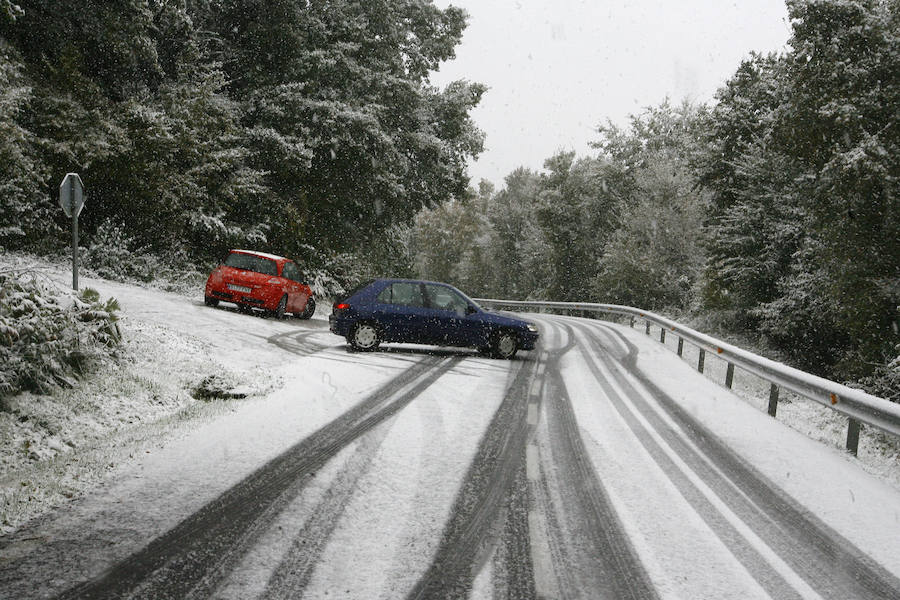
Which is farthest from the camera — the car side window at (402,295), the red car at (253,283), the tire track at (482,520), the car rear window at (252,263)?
the car rear window at (252,263)

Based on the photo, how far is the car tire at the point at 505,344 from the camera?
13.4 m

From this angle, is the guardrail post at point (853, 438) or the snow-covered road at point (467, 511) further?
the guardrail post at point (853, 438)

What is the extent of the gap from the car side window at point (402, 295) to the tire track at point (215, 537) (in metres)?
6.64

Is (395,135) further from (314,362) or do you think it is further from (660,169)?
(660,169)

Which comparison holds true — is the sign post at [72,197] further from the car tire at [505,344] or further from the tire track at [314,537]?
the car tire at [505,344]

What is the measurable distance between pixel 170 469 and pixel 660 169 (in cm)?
4500

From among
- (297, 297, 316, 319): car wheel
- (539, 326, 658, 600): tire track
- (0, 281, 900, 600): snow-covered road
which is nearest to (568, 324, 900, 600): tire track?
(0, 281, 900, 600): snow-covered road

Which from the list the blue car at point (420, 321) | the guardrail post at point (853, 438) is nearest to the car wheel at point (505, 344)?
the blue car at point (420, 321)

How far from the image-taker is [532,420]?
773 cm

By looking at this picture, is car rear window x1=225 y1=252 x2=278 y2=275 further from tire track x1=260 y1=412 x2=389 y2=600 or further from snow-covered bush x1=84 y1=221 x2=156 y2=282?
tire track x1=260 y1=412 x2=389 y2=600

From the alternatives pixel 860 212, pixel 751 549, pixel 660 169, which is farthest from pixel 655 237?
pixel 751 549

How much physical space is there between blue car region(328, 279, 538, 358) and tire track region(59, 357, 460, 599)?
6.40 m

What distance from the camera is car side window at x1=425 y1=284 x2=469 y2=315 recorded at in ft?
43.9

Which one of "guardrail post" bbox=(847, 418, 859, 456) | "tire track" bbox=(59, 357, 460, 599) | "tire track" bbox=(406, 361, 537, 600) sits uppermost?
"guardrail post" bbox=(847, 418, 859, 456)
